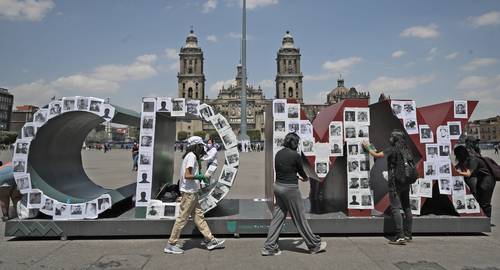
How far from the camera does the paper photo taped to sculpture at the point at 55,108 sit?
5582 mm

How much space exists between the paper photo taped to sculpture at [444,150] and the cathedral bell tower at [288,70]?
8856 cm

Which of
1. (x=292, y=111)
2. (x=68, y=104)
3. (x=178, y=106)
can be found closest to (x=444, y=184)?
(x=292, y=111)

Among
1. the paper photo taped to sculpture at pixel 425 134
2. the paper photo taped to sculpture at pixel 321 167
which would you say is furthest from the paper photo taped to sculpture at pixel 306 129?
the paper photo taped to sculpture at pixel 425 134

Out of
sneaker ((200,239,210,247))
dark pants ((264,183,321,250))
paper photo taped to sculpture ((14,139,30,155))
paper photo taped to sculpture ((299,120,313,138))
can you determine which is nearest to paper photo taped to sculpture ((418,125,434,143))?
paper photo taped to sculpture ((299,120,313,138))

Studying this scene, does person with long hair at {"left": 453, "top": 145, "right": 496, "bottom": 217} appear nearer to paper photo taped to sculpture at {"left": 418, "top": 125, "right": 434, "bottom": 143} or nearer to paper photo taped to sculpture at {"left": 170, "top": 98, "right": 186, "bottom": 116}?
paper photo taped to sculpture at {"left": 418, "top": 125, "right": 434, "bottom": 143}

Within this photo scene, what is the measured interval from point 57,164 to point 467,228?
8.01m

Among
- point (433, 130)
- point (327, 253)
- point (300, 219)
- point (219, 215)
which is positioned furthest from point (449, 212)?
point (219, 215)

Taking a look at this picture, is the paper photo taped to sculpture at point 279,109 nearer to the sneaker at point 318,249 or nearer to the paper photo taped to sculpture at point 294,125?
the paper photo taped to sculpture at point 294,125

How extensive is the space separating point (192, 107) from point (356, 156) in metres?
3.17

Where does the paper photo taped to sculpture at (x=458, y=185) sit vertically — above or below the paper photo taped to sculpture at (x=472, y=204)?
above

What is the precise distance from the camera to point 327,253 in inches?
189

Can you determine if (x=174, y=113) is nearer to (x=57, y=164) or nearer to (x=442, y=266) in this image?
(x=57, y=164)

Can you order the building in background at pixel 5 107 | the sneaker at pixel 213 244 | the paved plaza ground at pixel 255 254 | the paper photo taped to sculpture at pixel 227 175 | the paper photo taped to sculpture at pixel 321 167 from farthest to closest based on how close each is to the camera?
the building in background at pixel 5 107, the paper photo taped to sculpture at pixel 321 167, the paper photo taped to sculpture at pixel 227 175, the sneaker at pixel 213 244, the paved plaza ground at pixel 255 254

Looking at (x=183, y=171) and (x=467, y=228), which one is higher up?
(x=183, y=171)
